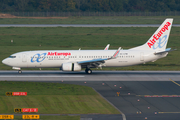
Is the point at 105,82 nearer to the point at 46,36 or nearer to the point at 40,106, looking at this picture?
the point at 40,106

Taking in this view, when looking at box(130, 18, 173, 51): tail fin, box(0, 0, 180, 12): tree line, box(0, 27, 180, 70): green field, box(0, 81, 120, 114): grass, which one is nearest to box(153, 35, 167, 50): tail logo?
box(130, 18, 173, 51): tail fin

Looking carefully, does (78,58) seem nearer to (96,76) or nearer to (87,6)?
(96,76)

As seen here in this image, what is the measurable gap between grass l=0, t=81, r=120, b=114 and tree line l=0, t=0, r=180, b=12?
402ft

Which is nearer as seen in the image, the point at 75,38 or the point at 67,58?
the point at 67,58

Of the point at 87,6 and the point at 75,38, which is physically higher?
the point at 87,6

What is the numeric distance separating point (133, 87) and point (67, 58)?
1348cm

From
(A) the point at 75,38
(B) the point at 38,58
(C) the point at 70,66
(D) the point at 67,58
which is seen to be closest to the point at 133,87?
(C) the point at 70,66

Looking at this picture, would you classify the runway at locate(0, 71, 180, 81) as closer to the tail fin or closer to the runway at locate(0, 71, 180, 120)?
the runway at locate(0, 71, 180, 120)

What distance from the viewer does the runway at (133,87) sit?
2467cm

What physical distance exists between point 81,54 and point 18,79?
10508 millimetres

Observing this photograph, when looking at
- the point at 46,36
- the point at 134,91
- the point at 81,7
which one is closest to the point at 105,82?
the point at 134,91

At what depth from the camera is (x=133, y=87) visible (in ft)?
116

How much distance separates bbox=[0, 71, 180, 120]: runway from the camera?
24672mm

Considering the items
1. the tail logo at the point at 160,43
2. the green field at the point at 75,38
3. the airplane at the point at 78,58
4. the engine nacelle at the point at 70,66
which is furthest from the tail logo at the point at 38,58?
the tail logo at the point at 160,43
